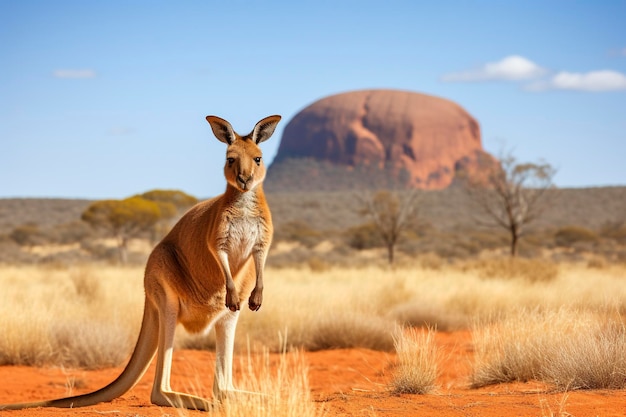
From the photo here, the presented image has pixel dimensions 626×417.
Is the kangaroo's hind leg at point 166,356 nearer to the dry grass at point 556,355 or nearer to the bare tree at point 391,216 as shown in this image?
the dry grass at point 556,355

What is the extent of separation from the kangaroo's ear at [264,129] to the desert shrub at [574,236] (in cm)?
3625

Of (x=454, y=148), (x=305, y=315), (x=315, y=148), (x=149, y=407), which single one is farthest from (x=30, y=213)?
(x=454, y=148)

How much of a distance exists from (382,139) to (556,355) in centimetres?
10171

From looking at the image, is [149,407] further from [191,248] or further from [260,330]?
[260,330]

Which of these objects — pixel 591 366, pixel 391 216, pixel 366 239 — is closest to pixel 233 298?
pixel 591 366

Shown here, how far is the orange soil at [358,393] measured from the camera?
4891 mm

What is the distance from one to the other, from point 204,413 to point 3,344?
5531mm

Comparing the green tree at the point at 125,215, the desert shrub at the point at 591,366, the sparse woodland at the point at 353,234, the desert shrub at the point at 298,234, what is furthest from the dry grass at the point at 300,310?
the desert shrub at the point at 298,234

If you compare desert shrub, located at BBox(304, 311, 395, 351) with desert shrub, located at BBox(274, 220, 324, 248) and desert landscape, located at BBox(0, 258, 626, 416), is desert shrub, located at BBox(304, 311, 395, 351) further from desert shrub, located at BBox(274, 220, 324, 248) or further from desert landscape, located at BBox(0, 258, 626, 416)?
desert shrub, located at BBox(274, 220, 324, 248)

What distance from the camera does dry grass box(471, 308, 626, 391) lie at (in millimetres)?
5969

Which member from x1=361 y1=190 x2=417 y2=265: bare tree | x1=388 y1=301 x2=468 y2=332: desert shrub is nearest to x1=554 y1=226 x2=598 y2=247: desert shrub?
x1=361 y1=190 x2=417 y2=265: bare tree

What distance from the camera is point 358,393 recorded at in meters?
6.05

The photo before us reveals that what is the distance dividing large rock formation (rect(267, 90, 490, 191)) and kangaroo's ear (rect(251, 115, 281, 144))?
8997 centimetres

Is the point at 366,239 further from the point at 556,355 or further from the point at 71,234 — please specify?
the point at 556,355
